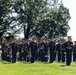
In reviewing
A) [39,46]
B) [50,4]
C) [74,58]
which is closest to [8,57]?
[39,46]

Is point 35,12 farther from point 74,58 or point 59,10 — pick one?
point 74,58

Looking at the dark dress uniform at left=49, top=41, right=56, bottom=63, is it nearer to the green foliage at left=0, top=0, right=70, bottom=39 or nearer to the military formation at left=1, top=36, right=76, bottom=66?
the military formation at left=1, top=36, right=76, bottom=66

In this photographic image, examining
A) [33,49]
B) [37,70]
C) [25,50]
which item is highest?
[33,49]

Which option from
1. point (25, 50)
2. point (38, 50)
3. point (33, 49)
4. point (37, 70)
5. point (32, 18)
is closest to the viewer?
point (37, 70)

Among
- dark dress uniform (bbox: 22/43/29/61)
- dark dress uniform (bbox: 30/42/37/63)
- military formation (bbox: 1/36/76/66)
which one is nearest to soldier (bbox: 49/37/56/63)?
military formation (bbox: 1/36/76/66)

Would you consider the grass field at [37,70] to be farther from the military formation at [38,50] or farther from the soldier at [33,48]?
the soldier at [33,48]

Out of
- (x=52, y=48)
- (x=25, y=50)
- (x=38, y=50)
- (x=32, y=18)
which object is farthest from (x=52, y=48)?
(x=32, y=18)

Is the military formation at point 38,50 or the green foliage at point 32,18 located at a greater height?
the green foliage at point 32,18

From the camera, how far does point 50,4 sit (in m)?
66.5

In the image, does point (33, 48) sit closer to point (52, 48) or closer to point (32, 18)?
point (52, 48)

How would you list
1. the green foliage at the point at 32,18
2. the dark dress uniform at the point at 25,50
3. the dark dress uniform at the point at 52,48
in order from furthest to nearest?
the green foliage at the point at 32,18, the dark dress uniform at the point at 25,50, the dark dress uniform at the point at 52,48

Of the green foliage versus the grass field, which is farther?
the green foliage

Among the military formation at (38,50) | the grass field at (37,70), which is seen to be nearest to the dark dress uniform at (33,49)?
the military formation at (38,50)

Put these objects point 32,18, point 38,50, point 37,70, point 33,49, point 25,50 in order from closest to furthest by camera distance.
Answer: point 37,70 < point 33,49 < point 38,50 < point 25,50 < point 32,18
